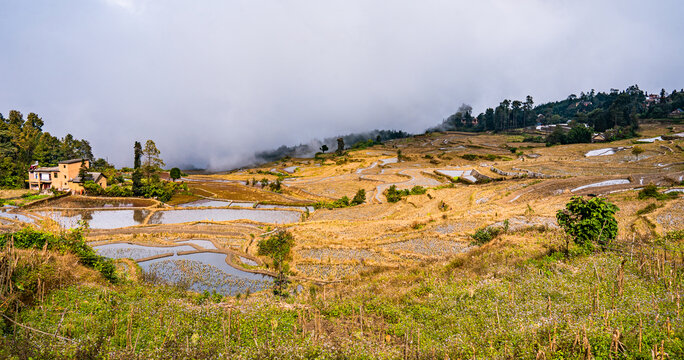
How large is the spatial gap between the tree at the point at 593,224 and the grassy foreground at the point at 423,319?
66 centimetres

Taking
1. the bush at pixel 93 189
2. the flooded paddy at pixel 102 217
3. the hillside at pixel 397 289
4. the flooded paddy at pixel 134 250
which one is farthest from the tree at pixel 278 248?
the bush at pixel 93 189

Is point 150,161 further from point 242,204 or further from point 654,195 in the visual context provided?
point 654,195

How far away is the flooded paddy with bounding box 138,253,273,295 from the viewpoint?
1683 centimetres

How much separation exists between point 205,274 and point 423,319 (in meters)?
14.5

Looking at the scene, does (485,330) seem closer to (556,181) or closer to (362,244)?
(362,244)

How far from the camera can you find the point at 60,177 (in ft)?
172

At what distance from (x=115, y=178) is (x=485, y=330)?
222 feet

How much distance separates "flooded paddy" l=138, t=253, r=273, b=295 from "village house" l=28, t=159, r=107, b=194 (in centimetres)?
4165

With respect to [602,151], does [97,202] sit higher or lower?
lower

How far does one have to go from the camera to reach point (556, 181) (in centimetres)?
3281

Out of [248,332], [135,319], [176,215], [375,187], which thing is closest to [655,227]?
[248,332]

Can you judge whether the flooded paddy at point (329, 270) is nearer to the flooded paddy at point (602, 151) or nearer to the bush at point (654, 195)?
the bush at point (654, 195)

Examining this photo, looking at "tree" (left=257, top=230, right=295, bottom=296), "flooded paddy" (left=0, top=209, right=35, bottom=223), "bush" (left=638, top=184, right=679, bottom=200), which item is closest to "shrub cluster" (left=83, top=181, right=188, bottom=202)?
"flooded paddy" (left=0, top=209, right=35, bottom=223)

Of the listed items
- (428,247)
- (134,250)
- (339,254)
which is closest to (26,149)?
(134,250)
